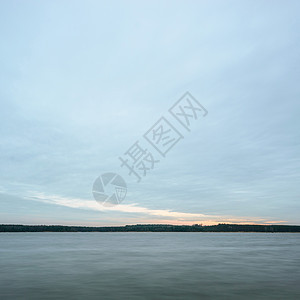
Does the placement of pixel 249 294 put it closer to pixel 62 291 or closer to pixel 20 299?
pixel 62 291

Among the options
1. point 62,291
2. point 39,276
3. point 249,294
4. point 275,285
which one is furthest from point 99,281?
point 275,285

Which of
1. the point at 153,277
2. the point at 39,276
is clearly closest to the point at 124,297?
the point at 153,277

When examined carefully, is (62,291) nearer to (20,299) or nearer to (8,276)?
(20,299)

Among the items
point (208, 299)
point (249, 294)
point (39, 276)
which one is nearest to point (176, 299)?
point (208, 299)

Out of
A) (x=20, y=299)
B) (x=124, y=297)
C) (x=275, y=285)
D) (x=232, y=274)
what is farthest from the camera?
(x=232, y=274)

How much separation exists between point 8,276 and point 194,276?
1970 centimetres

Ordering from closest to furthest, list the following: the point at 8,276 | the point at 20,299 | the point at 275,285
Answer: the point at 20,299 < the point at 275,285 < the point at 8,276

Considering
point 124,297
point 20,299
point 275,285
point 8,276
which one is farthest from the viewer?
point 8,276

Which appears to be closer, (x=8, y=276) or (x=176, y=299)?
(x=176, y=299)

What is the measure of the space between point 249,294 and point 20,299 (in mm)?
17009

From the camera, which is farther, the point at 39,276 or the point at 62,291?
the point at 39,276

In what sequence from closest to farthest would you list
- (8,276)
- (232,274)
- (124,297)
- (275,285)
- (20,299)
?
(20,299)
(124,297)
(275,285)
(8,276)
(232,274)

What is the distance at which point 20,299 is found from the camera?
68.1 ft

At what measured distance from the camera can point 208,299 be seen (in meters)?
21.4
